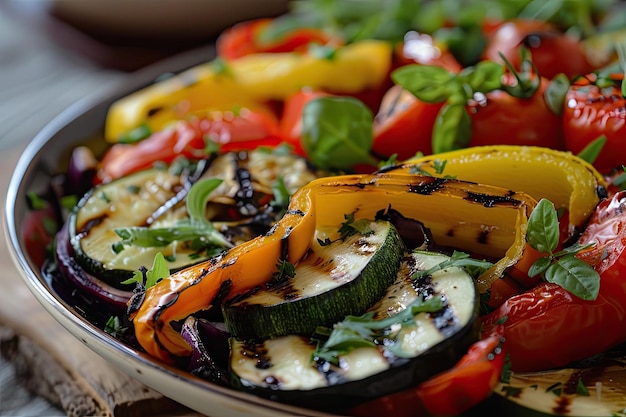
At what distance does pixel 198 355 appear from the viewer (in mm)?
1364

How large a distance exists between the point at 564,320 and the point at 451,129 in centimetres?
72

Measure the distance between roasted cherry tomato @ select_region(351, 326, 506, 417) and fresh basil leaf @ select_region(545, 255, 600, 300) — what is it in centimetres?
18

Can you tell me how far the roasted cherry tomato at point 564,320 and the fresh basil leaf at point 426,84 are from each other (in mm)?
741

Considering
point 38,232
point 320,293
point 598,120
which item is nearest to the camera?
point 320,293

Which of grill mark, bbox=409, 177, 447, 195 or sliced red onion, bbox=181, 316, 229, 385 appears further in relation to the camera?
grill mark, bbox=409, 177, 447, 195

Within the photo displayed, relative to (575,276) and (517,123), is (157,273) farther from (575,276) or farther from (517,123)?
(517,123)

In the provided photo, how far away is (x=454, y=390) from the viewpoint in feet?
3.92

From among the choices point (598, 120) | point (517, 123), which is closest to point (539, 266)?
point (598, 120)

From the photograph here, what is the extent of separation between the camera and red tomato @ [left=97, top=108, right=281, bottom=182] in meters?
2.24

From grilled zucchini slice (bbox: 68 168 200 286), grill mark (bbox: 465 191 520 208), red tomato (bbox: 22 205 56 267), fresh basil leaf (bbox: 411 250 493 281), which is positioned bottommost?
red tomato (bbox: 22 205 56 267)

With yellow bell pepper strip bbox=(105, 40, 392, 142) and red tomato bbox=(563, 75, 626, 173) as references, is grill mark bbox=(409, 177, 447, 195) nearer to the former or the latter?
red tomato bbox=(563, 75, 626, 173)

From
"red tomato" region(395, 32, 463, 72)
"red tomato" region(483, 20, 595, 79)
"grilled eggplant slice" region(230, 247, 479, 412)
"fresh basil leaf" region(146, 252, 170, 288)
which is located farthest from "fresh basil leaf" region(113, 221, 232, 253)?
"red tomato" region(483, 20, 595, 79)

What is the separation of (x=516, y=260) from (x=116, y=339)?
2.51 feet

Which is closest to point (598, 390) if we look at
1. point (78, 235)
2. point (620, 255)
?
point (620, 255)
